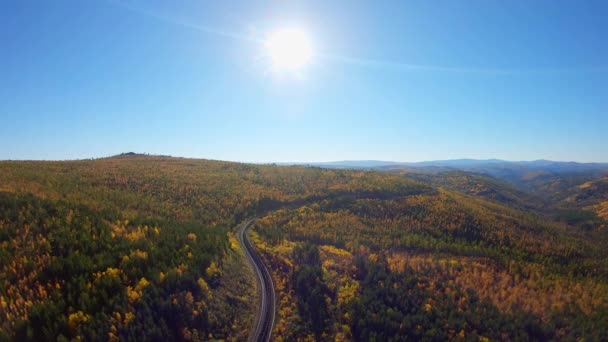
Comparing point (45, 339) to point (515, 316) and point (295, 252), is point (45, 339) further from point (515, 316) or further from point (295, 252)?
point (515, 316)

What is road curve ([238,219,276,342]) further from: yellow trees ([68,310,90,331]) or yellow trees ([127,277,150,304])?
yellow trees ([68,310,90,331])

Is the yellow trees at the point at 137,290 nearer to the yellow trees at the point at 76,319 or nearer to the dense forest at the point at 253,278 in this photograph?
the dense forest at the point at 253,278

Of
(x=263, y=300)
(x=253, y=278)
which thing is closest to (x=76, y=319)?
(x=263, y=300)

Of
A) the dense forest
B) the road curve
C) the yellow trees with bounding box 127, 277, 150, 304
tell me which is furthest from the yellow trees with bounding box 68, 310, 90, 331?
the road curve

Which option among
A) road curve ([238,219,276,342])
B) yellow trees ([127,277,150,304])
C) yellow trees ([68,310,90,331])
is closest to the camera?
yellow trees ([68,310,90,331])

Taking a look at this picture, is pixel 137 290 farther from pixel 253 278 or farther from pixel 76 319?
pixel 253 278

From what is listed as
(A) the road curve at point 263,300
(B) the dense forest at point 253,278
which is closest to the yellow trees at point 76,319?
(B) the dense forest at point 253,278
